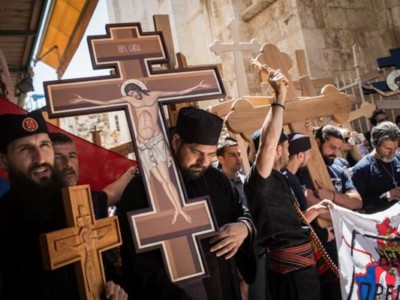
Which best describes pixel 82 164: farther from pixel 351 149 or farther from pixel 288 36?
pixel 288 36

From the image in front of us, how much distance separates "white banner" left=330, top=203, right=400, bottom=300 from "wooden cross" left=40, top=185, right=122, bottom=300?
1.88m

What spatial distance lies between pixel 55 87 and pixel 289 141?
1.82 metres

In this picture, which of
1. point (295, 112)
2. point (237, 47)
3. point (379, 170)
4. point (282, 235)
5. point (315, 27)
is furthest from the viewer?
point (315, 27)

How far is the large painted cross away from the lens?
6.23 ft

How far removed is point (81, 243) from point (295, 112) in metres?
2.22

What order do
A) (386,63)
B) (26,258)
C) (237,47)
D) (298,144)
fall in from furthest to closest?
1. (386,63)
2. (237,47)
3. (298,144)
4. (26,258)

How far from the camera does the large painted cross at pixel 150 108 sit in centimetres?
190

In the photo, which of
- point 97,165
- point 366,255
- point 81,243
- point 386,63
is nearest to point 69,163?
point 97,165

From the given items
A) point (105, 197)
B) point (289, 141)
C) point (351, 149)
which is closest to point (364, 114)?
point (351, 149)

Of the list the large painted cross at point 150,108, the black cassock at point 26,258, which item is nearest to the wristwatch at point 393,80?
the large painted cross at point 150,108

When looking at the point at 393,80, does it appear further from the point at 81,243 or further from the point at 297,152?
the point at 81,243

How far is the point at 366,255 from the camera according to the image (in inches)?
114

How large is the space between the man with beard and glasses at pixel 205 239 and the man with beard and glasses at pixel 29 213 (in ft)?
1.00

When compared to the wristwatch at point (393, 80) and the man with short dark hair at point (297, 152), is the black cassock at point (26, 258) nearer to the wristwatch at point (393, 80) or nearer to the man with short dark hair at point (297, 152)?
the man with short dark hair at point (297, 152)
